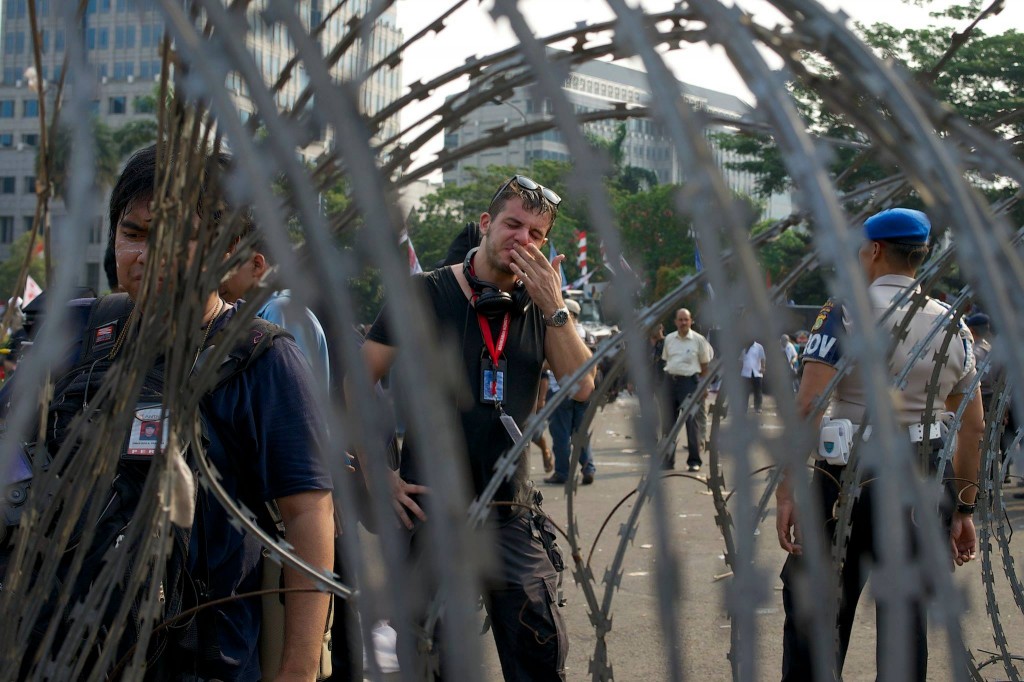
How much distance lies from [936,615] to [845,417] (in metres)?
2.78

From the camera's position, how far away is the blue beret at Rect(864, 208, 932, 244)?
11.8ft

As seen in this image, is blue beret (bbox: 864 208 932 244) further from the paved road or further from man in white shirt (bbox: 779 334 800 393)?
the paved road

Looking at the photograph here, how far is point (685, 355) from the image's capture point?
13141 mm

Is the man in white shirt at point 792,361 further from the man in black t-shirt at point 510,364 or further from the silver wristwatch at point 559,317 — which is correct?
the man in black t-shirt at point 510,364

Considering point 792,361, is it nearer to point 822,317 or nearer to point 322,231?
point 822,317

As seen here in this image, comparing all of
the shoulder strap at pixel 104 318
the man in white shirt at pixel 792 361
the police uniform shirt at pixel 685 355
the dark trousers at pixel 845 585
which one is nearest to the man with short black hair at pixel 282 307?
the shoulder strap at pixel 104 318

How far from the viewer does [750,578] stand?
3.20 ft

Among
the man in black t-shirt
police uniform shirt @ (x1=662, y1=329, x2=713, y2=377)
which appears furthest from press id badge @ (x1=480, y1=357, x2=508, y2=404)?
police uniform shirt @ (x1=662, y1=329, x2=713, y2=377)

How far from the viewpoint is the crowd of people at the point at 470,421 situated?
217 centimetres

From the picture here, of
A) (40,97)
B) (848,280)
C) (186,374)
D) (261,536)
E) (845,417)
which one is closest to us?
(848,280)

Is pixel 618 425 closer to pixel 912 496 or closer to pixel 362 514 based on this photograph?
pixel 362 514

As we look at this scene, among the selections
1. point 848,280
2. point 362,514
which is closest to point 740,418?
point 848,280

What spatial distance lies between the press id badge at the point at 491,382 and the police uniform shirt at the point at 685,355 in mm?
9761

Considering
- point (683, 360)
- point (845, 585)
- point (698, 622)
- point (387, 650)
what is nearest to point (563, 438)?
point (683, 360)
